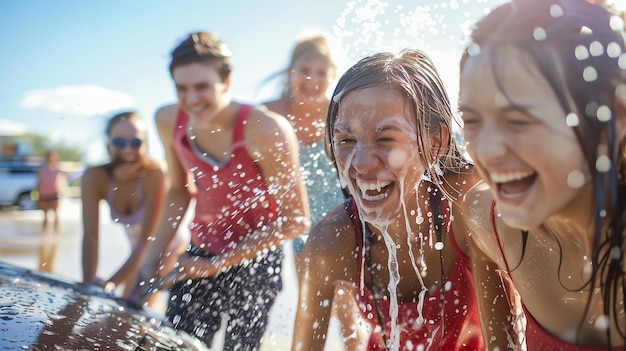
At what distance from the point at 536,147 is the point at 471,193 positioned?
0.63m

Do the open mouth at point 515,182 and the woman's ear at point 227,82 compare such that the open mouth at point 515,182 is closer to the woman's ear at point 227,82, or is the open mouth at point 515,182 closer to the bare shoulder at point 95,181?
the woman's ear at point 227,82

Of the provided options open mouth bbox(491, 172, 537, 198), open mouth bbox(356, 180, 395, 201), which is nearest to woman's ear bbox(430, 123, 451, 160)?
open mouth bbox(356, 180, 395, 201)

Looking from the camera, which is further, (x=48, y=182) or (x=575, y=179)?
(x=48, y=182)

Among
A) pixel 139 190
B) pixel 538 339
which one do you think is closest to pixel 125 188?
pixel 139 190

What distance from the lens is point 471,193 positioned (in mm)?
1719

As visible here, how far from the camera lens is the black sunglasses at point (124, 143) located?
4812mm

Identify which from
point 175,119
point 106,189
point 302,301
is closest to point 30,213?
point 106,189

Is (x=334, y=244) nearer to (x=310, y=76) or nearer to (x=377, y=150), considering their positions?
(x=377, y=150)

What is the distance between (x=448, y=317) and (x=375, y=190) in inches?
18.2

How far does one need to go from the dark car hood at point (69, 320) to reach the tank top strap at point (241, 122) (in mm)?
1030

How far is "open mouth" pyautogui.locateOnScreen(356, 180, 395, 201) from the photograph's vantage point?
1.76 meters

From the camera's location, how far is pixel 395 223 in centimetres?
195

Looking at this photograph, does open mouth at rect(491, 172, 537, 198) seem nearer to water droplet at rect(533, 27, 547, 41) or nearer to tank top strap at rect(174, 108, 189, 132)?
water droplet at rect(533, 27, 547, 41)

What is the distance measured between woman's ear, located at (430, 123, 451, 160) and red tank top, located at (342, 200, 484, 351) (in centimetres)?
19
